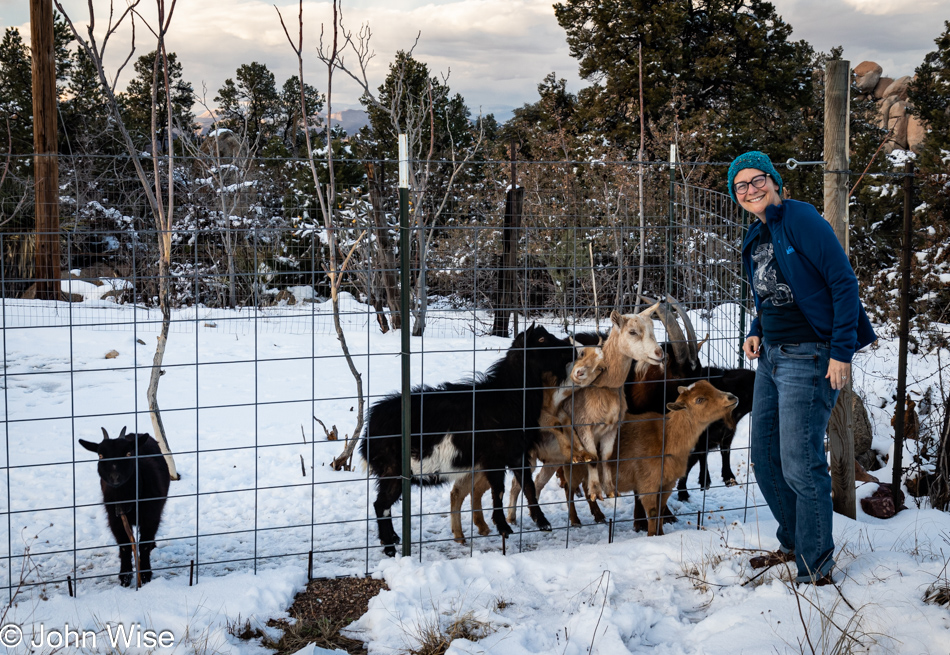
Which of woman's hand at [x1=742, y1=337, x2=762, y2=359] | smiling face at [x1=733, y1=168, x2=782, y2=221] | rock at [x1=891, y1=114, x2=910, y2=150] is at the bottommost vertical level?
woman's hand at [x1=742, y1=337, x2=762, y2=359]

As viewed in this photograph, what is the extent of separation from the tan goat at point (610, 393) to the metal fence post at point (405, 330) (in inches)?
45.3

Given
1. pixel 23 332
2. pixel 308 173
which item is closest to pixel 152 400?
pixel 23 332

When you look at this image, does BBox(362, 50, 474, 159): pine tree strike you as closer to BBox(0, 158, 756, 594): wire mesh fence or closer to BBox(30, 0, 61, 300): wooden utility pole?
BBox(0, 158, 756, 594): wire mesh fence

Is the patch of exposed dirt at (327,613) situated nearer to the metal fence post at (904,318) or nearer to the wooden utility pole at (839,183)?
the wooden utility pole at (839,183)

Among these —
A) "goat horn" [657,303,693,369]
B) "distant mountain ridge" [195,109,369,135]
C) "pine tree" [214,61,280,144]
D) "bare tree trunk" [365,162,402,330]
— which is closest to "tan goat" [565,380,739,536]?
"goat horn" [657,303,693,369]

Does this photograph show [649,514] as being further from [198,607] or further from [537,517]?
[198,607]

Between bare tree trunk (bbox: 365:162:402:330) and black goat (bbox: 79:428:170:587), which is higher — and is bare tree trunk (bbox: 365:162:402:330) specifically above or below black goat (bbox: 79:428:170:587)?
above

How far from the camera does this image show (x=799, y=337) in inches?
133

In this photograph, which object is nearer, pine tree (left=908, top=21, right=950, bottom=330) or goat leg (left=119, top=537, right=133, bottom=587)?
goat leg (left=119, top=537, right=133, bottom=587)

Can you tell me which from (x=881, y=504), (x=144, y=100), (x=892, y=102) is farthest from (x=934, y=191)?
(x=892, y=102)

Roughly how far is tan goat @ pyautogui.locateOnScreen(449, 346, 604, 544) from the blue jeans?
47.2 inches

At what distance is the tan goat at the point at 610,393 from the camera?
15.4ft

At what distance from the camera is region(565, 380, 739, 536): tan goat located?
15.9 ft

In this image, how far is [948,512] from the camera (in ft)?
17.8
